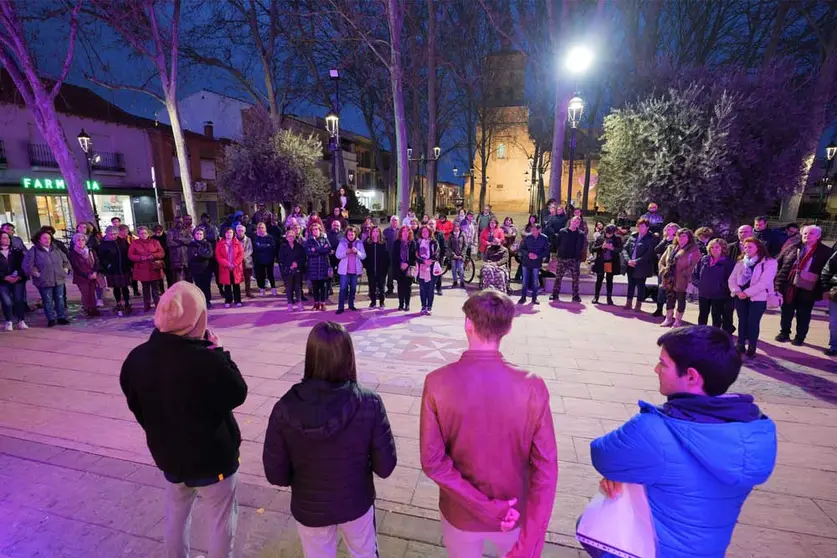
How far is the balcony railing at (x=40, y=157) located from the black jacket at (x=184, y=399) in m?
25.8

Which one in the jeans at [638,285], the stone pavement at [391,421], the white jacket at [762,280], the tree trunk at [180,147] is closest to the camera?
the stone pavement at [391,421]

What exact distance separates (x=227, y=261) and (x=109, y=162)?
70.8 feet

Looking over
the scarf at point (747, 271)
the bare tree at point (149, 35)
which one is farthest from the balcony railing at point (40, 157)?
the scarf at point (747, 271)

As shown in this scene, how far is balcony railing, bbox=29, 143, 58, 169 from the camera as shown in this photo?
66.1 ft

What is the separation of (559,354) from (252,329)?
513cm

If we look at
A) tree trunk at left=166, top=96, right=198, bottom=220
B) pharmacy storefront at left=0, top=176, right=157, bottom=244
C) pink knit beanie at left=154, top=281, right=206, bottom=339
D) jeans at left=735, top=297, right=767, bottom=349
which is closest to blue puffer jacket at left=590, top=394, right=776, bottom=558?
pink knit beanie at left=154, top=281, right=206, bottom=339

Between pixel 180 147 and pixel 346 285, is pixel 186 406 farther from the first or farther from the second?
pixel 180 147

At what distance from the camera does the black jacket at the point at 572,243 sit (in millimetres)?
8781

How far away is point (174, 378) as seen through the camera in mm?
1995

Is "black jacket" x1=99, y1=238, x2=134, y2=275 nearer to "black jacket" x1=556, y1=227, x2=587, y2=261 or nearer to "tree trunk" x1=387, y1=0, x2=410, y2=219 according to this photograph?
"tree trunk" x1=387, y1=0, x2=410, y2=219

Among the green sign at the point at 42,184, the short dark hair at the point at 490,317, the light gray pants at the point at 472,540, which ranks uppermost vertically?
the green sign at the point at 42,184

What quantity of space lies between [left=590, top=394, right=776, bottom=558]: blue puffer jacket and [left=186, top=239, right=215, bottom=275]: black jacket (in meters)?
8.83

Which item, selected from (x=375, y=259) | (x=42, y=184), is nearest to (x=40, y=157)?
(x=42, y=184)

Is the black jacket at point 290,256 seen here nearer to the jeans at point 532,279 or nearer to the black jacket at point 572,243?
the jeans at point 532,279
